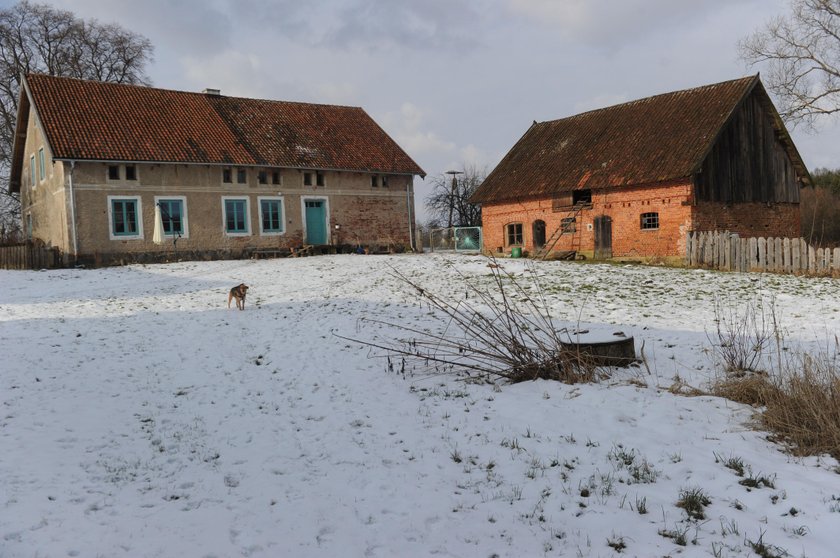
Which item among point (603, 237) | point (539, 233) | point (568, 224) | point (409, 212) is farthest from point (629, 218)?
point (409, 212)

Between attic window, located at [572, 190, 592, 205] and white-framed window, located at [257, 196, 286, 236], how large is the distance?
12.9 m

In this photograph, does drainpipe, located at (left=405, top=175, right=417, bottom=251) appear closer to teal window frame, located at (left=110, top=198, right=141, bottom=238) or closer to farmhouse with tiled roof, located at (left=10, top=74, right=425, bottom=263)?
farmhouse with tiled roof, located at (left=10, top=74, right=425, bottom=263)

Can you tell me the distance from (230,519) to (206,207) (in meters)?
22.6

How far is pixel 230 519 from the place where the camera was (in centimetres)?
418

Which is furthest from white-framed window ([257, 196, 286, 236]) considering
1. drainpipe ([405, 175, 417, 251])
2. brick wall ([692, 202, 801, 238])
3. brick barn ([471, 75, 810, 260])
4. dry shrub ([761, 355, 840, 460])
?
dry shrub ([761, 355, 840, 460])

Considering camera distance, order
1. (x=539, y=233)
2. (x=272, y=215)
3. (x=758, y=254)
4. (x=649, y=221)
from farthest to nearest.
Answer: (x=272, y=215) → (x=539, y=233) → (x=649, y=221) → (x=758, y=254)

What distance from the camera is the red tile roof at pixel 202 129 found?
23.0m

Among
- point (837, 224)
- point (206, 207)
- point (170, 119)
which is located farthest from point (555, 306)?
point (837, 224)

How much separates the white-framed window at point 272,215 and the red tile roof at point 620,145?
9306 millimetres

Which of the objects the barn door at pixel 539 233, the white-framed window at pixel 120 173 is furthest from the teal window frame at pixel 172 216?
the barn door at pixel 539 233

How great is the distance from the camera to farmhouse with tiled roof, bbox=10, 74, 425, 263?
2264 centimetres

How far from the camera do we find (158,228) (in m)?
23.3

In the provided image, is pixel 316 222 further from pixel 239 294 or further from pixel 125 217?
pixel 239 294

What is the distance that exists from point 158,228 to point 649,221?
19.2m
